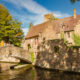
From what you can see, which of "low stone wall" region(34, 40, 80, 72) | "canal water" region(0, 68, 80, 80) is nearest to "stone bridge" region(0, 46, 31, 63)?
"low stone wall" region(34, 40, 80, 72)

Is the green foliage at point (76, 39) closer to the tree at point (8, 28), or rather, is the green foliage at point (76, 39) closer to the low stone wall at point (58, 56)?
the low stone wall at point (58, 56)

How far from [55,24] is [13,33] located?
10.3m

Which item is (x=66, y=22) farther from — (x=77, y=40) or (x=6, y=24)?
(x=6, y=24)

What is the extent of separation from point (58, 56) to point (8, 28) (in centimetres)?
1461

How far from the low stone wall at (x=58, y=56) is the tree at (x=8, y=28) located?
8.81m

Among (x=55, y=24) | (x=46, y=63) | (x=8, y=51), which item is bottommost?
(x=46, y=63)

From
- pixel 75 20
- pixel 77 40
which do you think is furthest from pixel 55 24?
pixel 77 40

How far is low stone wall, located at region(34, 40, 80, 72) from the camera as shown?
48.0 feet

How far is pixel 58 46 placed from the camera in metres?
16.8

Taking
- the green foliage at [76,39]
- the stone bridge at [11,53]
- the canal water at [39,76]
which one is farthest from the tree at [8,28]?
the green foliage at [76,39]

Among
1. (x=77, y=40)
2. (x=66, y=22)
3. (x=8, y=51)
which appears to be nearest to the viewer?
(x=8, y=51)

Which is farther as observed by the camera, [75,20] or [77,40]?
[75,20]

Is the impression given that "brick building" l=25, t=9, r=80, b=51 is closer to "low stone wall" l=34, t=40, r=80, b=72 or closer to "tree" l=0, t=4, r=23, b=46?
"low stone wall" l=34, t=40, r=80, b=72

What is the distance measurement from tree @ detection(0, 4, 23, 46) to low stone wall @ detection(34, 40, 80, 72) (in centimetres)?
881
